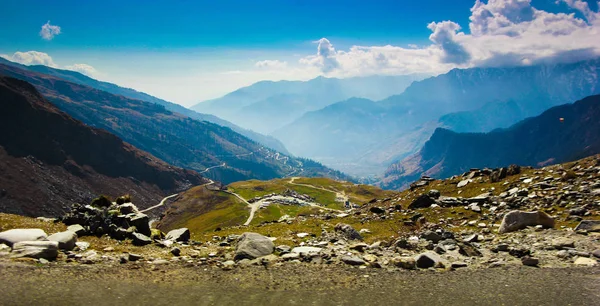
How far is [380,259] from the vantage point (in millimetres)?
24547

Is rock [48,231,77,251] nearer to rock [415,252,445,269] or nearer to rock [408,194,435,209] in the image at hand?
rock [415,252,445,269]

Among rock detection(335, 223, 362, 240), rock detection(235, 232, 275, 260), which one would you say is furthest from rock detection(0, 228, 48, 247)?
rock detection(335, 223, 362, 240)

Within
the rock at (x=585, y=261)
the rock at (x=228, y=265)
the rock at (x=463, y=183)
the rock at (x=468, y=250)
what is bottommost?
the rock at (x=228, y=265)

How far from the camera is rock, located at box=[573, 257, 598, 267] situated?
2179 centimetres

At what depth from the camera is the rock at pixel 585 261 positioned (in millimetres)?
21791

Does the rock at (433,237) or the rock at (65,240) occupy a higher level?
the rock at (433,237)

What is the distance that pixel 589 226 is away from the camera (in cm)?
2691

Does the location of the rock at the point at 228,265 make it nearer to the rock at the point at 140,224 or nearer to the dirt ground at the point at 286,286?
the dirt ground at the point at 286,286

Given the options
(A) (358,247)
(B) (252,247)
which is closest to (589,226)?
(A) (358,247)

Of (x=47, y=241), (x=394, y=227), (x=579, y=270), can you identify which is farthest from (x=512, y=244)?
(x=47, y=241)

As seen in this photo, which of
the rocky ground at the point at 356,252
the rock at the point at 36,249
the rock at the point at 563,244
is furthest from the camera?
the rock at the point at 563,244

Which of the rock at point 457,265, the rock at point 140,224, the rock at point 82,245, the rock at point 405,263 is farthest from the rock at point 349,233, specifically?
the rock at point 82,245

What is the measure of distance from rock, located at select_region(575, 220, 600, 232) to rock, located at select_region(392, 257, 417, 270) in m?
14.7

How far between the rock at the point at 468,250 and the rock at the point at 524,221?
662cm
